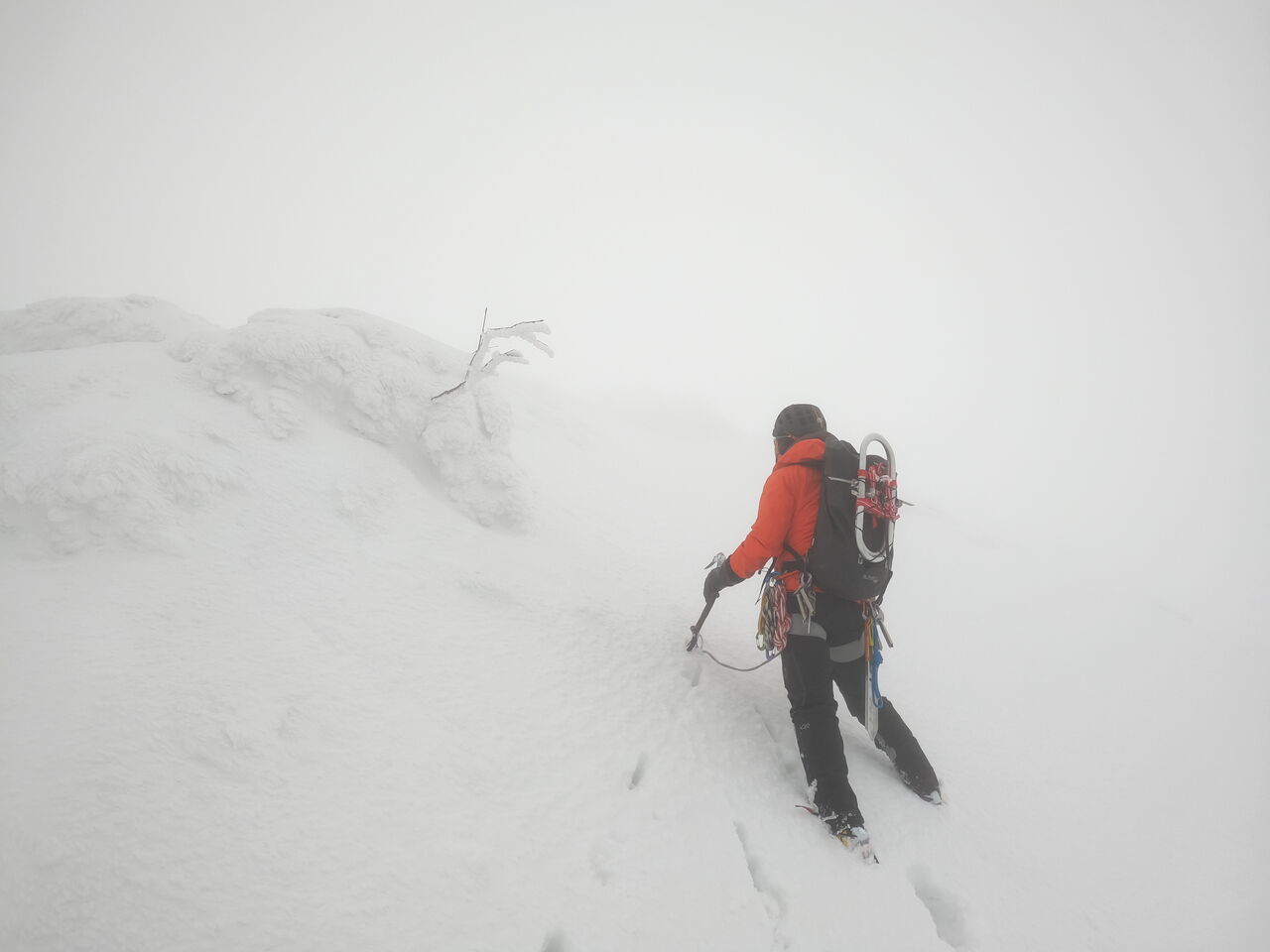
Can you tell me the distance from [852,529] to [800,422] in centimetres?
129

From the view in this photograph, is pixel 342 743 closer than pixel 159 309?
Yes

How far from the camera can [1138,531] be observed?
150 metres

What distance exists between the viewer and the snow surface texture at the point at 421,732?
3.03 m

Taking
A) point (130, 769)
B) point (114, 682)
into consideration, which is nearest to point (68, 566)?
point (114, 682)

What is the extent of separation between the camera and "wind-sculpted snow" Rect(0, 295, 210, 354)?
27.2ft

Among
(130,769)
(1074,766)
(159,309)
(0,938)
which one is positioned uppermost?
(159,309)

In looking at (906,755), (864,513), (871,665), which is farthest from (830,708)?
(864,513)

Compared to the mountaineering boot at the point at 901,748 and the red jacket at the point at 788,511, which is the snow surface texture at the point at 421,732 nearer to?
the mountaineering boot at the point at 901,748

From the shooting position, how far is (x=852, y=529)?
4.66 m

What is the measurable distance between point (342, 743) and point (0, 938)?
160 centimetres

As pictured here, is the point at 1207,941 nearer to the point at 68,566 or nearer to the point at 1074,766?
the point at 1074,766

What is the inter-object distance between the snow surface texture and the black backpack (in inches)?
72.4

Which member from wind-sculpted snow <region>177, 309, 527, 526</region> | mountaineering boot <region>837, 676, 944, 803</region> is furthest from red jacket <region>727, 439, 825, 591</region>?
wind-sculpted snow <region>177, 309, 527, 526</region>

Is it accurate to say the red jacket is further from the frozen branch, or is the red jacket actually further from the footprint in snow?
the frozen branch
